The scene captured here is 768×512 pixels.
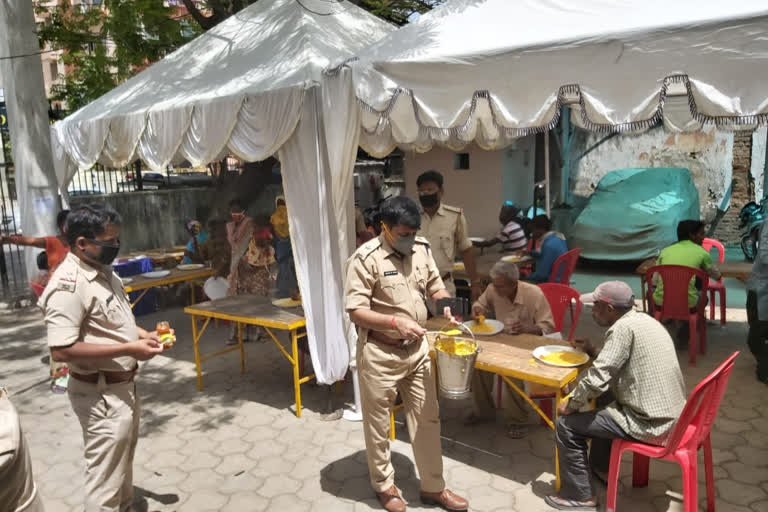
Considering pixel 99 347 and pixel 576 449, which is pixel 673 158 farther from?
pixel 99 347

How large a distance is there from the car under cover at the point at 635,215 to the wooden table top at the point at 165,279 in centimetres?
627

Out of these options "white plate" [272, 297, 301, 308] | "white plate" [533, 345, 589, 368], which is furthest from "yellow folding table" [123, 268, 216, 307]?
"white plate" [533, 345, 589, 368]

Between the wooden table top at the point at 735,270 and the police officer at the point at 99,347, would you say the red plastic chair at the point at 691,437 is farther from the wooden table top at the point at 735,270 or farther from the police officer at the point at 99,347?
the wooden table top at the point at 735,270

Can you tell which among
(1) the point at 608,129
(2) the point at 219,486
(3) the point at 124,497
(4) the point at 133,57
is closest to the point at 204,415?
(2) the point at 219,486

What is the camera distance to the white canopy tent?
480 centimetres

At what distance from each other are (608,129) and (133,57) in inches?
316

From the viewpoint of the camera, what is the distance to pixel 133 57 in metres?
9.16

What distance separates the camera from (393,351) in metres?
3.41

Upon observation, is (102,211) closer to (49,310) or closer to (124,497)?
(49,310)

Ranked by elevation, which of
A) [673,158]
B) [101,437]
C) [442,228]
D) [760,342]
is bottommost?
[760,342]

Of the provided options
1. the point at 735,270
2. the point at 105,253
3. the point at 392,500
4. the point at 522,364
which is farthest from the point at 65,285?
the point at 735,270

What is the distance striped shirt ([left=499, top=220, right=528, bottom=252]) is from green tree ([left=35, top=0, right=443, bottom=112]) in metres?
4.45

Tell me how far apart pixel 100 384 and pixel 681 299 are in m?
5.35

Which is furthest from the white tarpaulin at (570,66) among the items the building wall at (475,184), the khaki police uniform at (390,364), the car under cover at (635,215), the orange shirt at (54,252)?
the building wall at (475,184)
